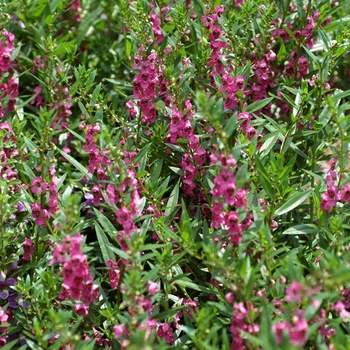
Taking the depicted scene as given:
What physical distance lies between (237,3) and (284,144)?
1.21 meters

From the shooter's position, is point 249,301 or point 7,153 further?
point 7,153

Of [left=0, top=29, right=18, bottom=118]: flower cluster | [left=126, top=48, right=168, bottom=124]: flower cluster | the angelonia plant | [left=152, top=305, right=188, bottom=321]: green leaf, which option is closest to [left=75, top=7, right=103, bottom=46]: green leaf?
the angelonia plant

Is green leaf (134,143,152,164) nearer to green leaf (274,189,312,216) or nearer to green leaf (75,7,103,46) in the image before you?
green leaf (274,189,312,216)

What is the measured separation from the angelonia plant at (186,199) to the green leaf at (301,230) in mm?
15

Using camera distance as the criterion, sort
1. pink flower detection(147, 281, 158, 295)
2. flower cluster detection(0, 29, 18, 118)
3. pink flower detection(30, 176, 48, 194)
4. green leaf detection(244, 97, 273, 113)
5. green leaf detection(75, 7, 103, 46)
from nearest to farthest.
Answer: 1. pink flower detection(147, 281, 158, 295)
2. pink flower detection(30, 176, 48, 194)
3. green leaf detection(244, 97, 273, 113)
4. flower cluster detection(0, 29, 18, 118)
5. green leaf detection(75, 7, 103, 46)

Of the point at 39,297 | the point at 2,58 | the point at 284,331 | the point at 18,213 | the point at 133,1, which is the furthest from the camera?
the point at 133,1

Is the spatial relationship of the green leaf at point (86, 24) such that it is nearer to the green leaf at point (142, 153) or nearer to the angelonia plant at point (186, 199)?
the angelonia plant at point (186, 199)

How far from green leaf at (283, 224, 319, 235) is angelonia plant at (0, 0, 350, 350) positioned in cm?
1

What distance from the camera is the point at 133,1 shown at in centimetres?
462

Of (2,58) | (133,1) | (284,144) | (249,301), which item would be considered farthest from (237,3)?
(249,301)

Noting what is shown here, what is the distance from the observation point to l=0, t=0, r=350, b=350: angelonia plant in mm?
2811

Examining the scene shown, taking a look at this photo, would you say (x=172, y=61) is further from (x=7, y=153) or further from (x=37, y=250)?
(x=37, y=250)

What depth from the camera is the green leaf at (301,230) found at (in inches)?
136

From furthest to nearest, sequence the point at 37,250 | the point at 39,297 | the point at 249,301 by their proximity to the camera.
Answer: the point at 37,250, the point at 39,297, the point at 249,301
